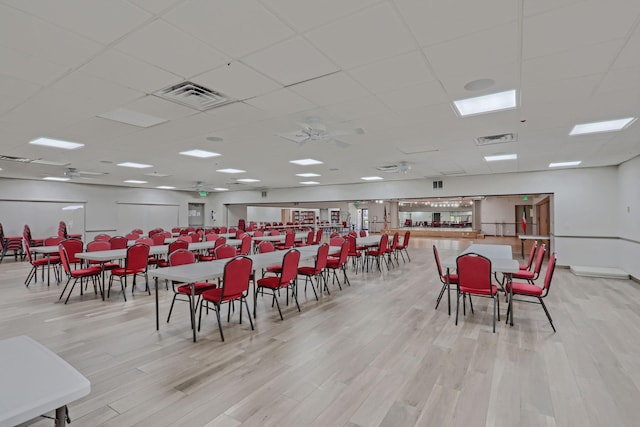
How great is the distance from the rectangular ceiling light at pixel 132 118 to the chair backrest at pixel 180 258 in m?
1.94

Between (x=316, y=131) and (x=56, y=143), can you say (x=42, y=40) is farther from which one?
(x=56, y=143)

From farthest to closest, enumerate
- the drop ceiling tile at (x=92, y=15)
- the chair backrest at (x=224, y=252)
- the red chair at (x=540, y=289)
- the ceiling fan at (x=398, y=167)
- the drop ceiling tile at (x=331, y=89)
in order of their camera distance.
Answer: the ceiling fan at (x=398, y=167)
the chair backrest at (x=224, y=252)
the red chair at (x=540, y=289)
the drop ceiling tile at (x=331, y=89)
the drop ceiling tile at (x=92, y=15)

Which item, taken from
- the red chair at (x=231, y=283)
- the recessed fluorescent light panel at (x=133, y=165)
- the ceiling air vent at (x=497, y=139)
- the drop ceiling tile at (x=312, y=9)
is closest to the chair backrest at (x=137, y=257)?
the red chair at (x=231, y=283)

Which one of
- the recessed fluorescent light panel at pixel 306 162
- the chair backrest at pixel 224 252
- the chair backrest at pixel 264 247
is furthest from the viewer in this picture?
the recessed fluorescent light panel at pixel 306 162

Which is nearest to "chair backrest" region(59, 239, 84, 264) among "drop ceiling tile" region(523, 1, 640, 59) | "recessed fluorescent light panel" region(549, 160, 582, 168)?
"drop ceiling tile" region(523, 1, 640, 59)

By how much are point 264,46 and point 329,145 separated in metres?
3.74

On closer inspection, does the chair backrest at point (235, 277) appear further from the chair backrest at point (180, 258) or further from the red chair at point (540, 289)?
the red chair at point (540, 289)

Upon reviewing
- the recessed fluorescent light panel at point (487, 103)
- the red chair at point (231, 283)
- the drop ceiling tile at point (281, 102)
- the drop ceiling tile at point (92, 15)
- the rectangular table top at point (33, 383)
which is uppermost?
the recessed fluorescent light panel at point (487, 103)

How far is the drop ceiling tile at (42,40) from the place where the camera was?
223cm

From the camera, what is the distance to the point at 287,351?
350 centimetres

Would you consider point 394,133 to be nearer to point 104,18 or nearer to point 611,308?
point 104,18

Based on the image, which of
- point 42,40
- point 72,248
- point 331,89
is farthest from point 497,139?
point 72,248

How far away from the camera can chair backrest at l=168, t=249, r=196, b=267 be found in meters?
4.69

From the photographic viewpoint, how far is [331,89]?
11.4ft
